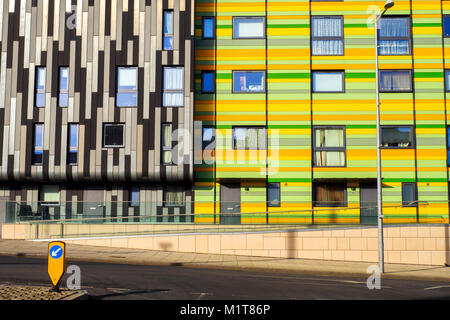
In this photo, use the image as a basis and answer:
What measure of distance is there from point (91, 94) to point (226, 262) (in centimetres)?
1129

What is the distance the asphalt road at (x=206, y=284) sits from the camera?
10508mm

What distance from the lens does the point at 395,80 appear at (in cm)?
2347

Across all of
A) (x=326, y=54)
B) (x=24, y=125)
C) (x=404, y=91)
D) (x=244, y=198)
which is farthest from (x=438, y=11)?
(x=24, y=125)

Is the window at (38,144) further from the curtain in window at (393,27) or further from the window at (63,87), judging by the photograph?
the curtain in window at (393,27)

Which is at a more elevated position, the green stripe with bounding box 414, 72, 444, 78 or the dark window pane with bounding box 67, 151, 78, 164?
the green stripe with bounding box 414, 72, 444, 78

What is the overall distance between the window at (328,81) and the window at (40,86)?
1406 centimetres

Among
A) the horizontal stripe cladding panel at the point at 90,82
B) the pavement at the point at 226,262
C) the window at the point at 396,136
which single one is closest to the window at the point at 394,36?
the window at the point at 396,136

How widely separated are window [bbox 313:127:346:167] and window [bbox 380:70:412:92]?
3.36 metres

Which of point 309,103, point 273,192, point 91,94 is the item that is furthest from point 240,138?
point 91,94

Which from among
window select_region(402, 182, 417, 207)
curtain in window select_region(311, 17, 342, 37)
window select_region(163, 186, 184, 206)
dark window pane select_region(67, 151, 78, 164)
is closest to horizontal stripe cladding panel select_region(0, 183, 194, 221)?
window select_region(163, 186, 184, 206)

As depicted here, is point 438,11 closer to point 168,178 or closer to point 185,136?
point 185,136

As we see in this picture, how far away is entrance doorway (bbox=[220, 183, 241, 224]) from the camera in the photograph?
753 inches

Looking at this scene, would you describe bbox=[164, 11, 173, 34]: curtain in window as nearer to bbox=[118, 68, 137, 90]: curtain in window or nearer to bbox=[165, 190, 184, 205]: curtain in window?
bbox=[118, 68, 137, 90]: curtain in window
